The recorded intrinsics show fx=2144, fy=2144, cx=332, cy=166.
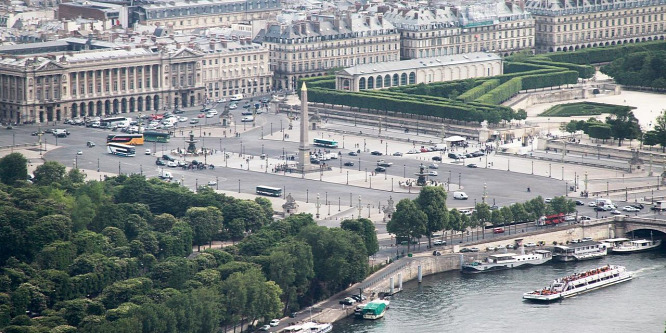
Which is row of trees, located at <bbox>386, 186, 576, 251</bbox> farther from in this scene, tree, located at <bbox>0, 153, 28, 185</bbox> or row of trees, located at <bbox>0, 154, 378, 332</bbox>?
tree, located at <bbox>0, 153, 28, 185</bbox>

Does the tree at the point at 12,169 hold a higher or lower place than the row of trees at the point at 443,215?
higher

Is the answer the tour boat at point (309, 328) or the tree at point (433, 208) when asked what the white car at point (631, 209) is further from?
the tour boat at point (309, 328)

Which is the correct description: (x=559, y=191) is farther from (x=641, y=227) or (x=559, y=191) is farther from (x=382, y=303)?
(x=382, y=303)

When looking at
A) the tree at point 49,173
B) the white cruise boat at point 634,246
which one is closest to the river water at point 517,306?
the white cruise boat at point 634,246

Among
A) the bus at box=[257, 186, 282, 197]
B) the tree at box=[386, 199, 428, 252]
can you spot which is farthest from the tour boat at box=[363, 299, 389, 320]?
the bus at box=[257, 186, 282, 197]

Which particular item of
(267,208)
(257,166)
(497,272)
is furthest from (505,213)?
(257,166)

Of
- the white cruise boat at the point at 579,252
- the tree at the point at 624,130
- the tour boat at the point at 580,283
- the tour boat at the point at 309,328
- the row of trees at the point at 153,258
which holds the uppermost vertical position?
the tree at the point at 624,130
